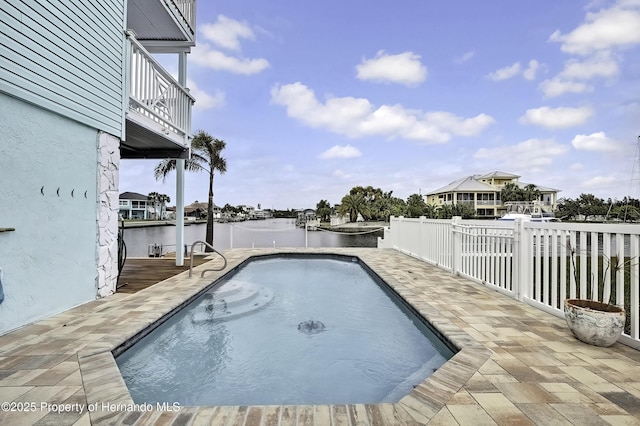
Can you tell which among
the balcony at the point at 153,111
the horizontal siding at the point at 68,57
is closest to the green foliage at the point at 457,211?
the balcony at the point at 153,111

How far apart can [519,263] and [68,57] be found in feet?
19.5

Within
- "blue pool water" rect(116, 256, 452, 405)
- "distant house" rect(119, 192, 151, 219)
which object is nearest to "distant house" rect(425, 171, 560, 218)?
"blue pool water" rect(116, 256, 452, 405)

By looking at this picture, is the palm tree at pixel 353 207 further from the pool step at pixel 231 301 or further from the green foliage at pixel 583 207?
the pool step at pixel 231 301

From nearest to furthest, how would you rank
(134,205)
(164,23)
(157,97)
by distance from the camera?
1. (157,97)
2. (164,23)
3. (134,205)

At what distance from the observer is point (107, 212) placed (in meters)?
4.43

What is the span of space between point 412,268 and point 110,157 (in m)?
5.79

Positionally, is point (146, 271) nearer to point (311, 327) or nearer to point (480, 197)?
point (311, 327)

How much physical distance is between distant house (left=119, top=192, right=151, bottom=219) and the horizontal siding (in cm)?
6161

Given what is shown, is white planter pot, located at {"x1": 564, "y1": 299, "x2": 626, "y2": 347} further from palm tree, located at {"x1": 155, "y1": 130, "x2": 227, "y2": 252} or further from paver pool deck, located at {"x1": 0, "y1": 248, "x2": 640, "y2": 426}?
palm tree, located at {"x1": 155, "y1": 130, "x2": 227, "y2": 252}

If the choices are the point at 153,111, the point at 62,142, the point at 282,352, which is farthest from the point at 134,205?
the point at 282,352

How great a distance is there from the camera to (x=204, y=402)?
235 centimetres

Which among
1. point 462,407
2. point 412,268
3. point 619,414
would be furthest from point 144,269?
point 619,414

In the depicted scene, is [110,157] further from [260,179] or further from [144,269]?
[260,179]

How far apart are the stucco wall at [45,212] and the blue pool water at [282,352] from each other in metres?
1.23
